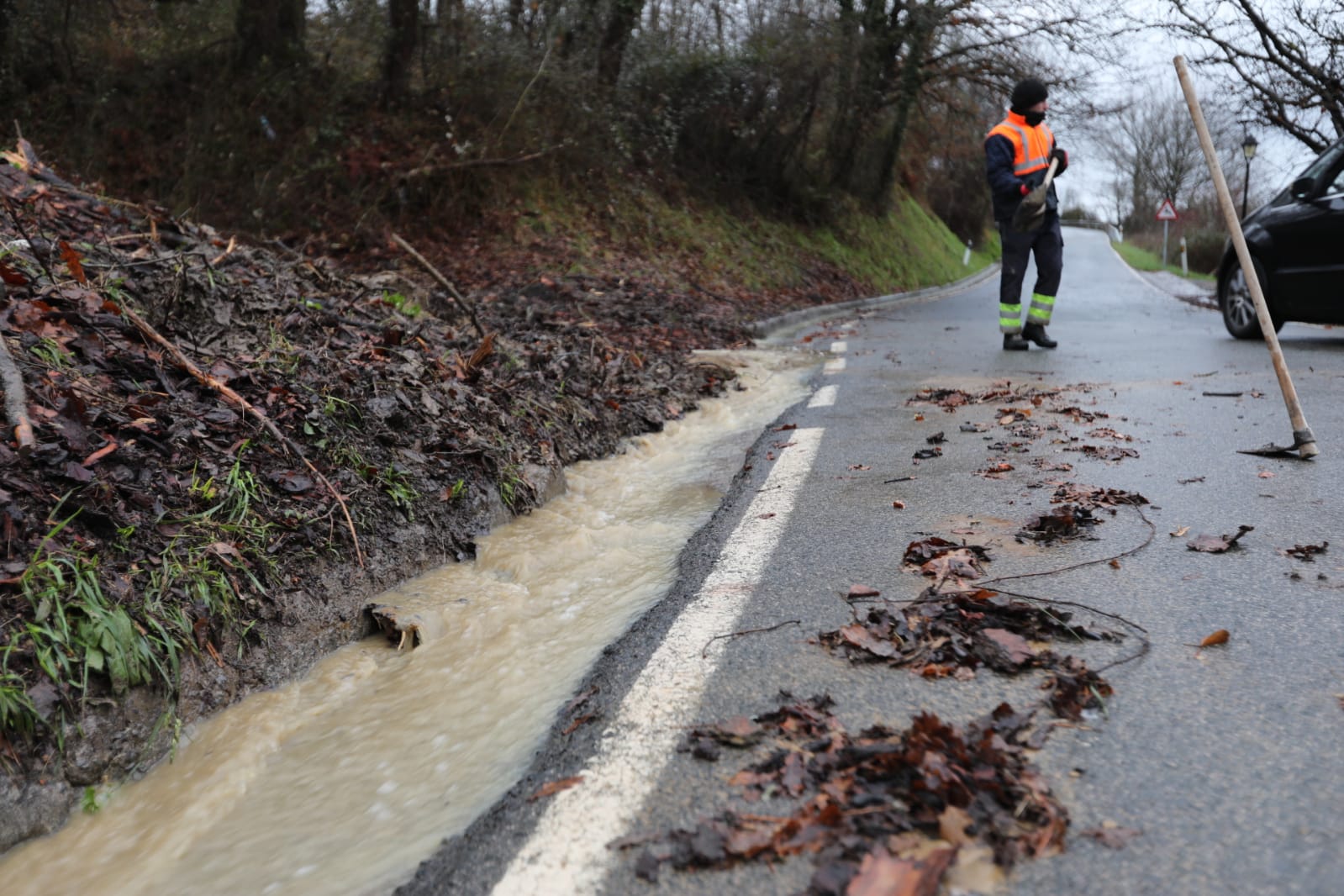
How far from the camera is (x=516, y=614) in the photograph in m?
3.16

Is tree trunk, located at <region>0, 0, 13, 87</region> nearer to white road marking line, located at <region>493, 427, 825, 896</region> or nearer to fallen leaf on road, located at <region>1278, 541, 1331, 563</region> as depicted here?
white road marking line, located at <region>493, 427, 825, 896</region>

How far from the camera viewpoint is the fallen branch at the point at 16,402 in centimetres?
267

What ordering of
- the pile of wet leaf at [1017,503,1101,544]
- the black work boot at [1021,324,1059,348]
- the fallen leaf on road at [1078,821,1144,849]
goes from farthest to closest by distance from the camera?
the black work boot at [1021,324,1059,348]
the pile of wet leaf at [1017,503,1101,544]
the fallen leaf on road at [1078,821,1144,849]

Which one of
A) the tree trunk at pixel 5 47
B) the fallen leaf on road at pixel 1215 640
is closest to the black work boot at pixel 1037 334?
the fallen leaf on road at pixel 1215 640

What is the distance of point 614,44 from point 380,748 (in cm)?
1515

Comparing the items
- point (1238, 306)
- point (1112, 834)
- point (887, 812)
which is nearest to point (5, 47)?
point (1238, 306)

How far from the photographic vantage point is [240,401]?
3.55 meters

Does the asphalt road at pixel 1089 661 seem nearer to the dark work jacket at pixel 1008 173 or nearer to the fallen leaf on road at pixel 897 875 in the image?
the fallen leaf on road at pixel 897 875

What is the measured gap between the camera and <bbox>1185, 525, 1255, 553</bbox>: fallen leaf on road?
3027mm

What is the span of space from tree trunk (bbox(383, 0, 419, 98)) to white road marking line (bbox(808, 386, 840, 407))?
9.88 metres

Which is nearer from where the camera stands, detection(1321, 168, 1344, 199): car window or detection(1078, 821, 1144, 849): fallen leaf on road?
detection(1078, 821, 1144, 849): fallen leaf on road

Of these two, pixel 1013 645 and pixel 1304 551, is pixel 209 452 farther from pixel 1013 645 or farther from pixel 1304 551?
pixel 1304 551

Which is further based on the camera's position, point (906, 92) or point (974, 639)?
point (906, 92)

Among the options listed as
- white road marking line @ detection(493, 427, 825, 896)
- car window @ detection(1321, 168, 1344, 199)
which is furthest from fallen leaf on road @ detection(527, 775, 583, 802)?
car window @ detection(1321, 168, 1344, 199)
